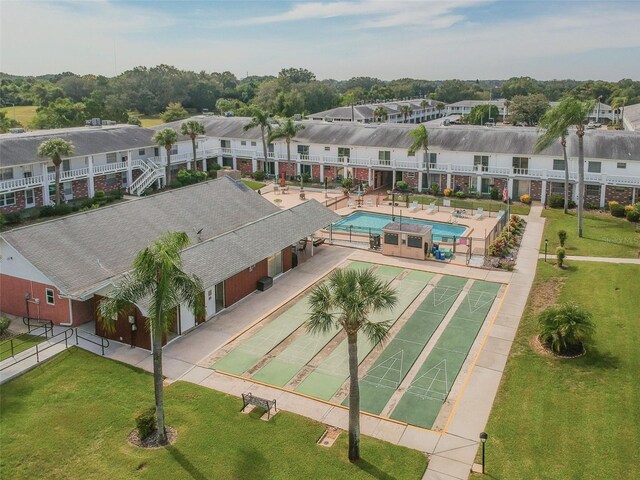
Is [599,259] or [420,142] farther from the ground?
[420,142]

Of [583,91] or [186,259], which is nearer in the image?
[186,259]

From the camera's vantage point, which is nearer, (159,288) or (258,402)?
(159,288)

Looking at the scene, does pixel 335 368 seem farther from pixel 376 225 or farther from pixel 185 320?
pixel 376 225

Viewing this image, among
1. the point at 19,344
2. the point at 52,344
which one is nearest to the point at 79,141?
the point at 19,344

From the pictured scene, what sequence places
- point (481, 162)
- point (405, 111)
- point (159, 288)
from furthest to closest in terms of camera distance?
point (405, 111) → point (481, 162) → point (159, 288)

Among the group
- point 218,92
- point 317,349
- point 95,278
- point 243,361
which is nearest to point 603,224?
point 317,349

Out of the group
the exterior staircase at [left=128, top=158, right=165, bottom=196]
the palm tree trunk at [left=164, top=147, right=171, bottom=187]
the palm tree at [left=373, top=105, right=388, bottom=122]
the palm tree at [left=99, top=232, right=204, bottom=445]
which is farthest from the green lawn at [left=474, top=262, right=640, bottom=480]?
the palm tree at [left=373, top=105, right=388, bottom=122]

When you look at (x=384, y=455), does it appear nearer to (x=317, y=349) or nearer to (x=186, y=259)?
(x=317, y=349)

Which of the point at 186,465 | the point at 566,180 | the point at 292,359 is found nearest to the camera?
the point at 186,465
